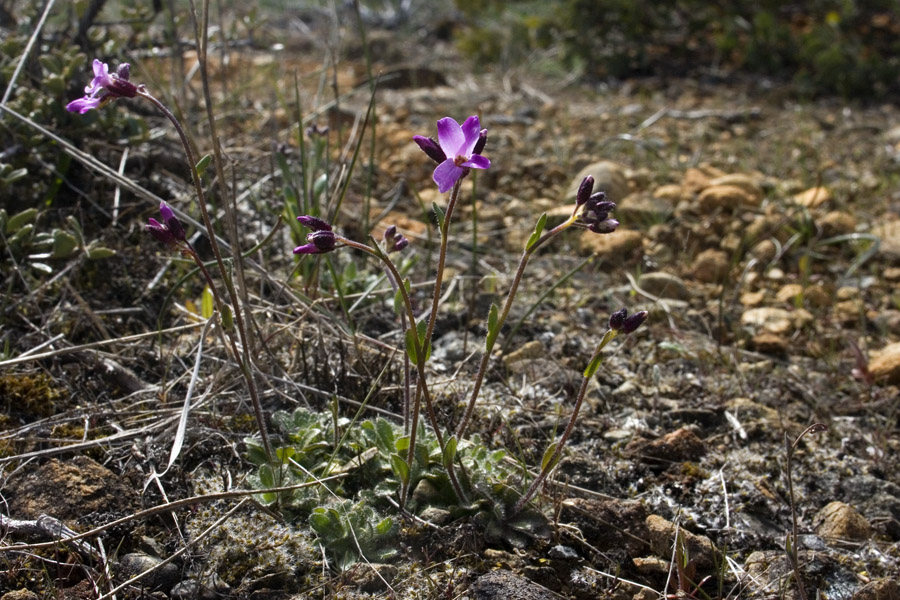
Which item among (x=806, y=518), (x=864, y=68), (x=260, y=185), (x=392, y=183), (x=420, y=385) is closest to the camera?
(x=420, y=385)

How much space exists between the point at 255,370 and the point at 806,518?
5.34ft

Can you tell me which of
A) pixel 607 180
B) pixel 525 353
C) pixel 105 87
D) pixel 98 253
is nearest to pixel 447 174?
pixel 105 87

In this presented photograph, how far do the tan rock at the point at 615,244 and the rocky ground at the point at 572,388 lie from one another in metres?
0.02

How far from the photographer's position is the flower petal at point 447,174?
163cm

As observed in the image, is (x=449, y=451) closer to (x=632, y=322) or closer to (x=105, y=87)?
(x=632, y=322)

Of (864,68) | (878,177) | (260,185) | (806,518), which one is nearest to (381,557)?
(806,518)

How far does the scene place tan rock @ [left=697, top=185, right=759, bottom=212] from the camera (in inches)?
153

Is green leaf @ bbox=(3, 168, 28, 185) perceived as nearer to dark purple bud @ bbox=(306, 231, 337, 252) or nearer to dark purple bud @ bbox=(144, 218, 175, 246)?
dark purple bud @ bbox=(144, 218, 175, 246)

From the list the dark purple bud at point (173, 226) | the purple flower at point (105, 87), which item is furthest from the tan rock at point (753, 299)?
the purple flower at point (105, 87)

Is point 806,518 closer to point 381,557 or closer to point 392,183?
point 381,557

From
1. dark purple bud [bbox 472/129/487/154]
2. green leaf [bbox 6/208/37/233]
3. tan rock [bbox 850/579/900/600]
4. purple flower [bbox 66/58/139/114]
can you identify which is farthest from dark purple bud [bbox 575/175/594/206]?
green leaf [bbox 6/208/37/233]

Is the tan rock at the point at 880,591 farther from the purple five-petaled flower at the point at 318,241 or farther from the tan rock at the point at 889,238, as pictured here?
the tan rock at the point at 889,238

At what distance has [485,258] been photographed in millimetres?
3535

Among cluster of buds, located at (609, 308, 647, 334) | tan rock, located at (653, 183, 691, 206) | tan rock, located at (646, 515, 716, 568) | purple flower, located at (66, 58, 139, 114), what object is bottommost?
tan rock, located at (646, 515, 716, 568)
